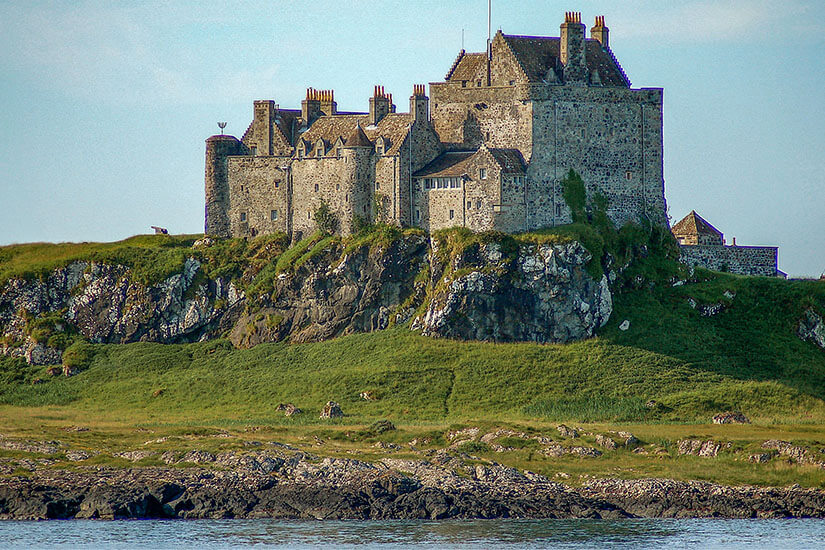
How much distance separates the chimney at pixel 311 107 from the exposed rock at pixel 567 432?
4285 centimetres

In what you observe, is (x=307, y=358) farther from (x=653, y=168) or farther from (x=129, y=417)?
(x=653, y=168)

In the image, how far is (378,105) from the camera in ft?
439

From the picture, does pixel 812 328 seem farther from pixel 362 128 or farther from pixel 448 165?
pixel 362 128

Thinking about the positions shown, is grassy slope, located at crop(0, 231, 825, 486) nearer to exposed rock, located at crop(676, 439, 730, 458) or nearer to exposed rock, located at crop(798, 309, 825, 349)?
exposed rock, located at crop(798, 309, 825, 349)

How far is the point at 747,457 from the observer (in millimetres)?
98875

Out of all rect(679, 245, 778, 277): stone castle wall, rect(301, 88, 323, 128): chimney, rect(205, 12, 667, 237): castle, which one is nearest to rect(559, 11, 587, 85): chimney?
rect(205, 12, 667, 237): castle

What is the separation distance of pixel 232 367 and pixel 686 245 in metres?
39.7

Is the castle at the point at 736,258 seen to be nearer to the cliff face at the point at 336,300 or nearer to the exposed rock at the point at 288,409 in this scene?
the cliff face at the point at 336,300

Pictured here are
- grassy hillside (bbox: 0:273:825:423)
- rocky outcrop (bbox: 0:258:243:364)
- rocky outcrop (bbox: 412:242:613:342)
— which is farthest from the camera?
rocky outcrop (bbox: 0:258:243:364)

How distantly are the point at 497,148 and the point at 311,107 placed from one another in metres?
18.9

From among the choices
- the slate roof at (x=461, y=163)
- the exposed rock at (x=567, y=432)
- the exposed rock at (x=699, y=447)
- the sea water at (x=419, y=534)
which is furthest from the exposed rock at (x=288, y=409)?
the exposed rock at (x=699, y=447)

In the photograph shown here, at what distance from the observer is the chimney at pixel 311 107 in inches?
5463

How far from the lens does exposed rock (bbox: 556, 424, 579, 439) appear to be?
104188mm

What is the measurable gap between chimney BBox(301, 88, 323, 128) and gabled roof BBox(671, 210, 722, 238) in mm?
32215
